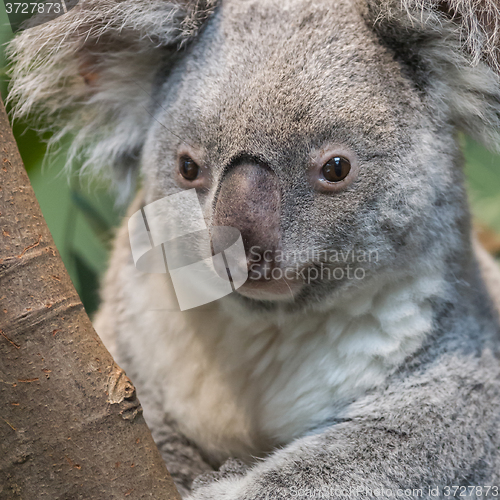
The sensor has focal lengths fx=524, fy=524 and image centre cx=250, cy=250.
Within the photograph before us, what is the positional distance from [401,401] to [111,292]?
45.2 inches

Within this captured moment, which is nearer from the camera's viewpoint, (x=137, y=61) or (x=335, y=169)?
(x=335, y=169)

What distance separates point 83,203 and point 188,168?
647 millimetres

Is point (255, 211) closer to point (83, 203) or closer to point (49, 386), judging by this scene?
point (49, 386)

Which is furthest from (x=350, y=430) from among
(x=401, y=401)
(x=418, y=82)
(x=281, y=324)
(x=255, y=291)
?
(x=418, y=82)

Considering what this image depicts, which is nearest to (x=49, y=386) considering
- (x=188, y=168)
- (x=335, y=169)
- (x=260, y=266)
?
(x=260, y=266)

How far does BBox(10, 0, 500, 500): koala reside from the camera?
4.18ft

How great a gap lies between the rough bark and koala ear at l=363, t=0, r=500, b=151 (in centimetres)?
98

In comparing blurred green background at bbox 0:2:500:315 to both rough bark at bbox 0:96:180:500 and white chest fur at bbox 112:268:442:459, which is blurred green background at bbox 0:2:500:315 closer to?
white chest fur at bbox 112:268:442:459

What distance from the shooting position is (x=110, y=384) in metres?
0.97

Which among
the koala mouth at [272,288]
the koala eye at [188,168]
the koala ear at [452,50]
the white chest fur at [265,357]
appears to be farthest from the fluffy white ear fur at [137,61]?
the koala mouth at [272,288]

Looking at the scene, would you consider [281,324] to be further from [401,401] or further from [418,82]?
[418,82]

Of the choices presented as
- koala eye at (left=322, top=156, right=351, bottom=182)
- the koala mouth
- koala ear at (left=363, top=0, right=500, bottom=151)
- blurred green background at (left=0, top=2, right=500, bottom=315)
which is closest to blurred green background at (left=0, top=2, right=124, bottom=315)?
blurred green background at (left=0, top=2, right=500, bottom=315)

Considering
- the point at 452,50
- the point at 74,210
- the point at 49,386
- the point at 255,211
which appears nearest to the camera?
the point at 49,386

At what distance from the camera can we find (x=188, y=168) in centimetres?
139
